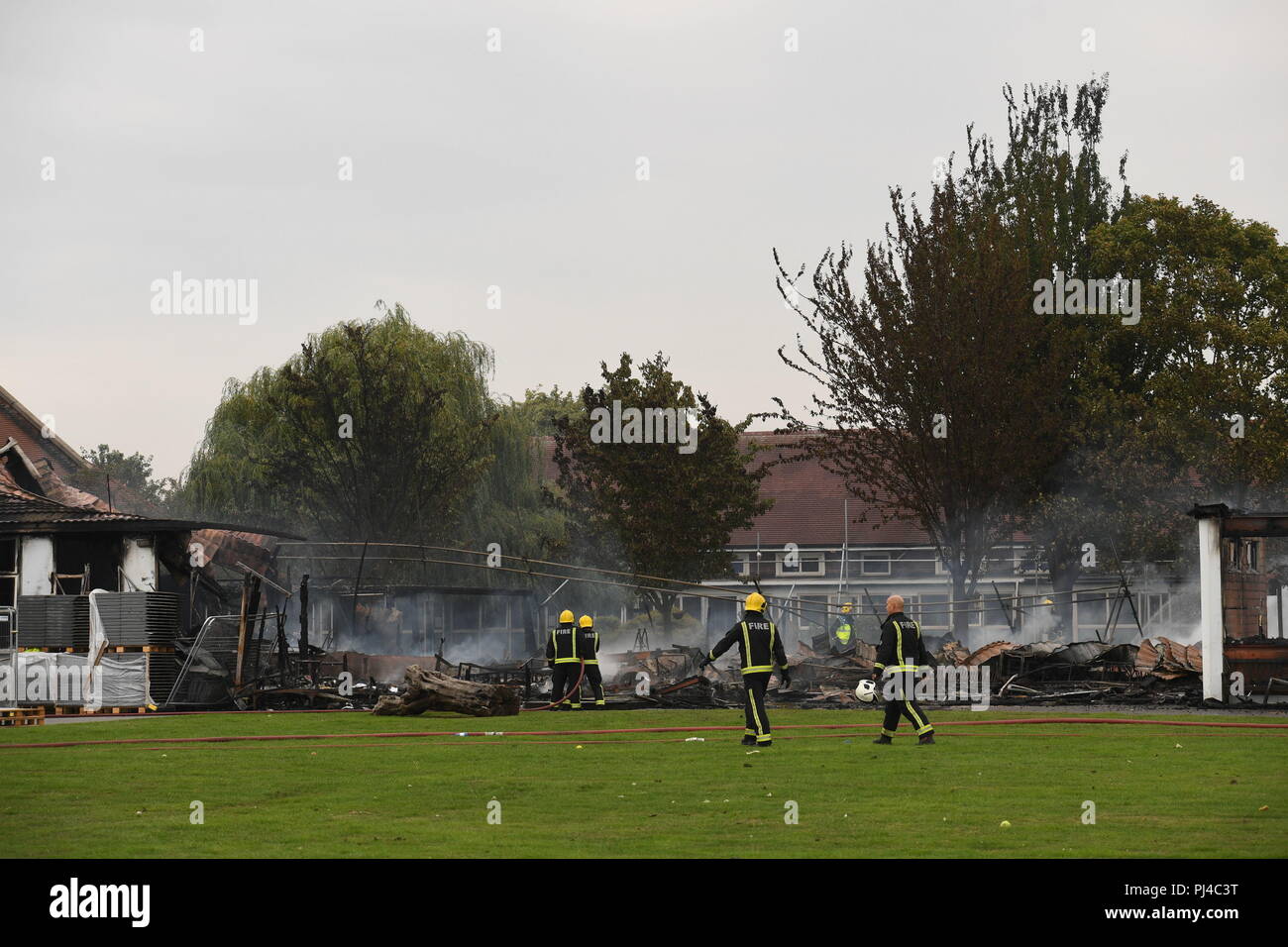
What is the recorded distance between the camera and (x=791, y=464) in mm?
68312

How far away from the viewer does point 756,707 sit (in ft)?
63.6

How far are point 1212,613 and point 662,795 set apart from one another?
17689 mm

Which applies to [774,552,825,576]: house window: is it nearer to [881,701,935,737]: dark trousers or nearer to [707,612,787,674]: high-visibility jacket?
[881,701,935,737]: dark trousers

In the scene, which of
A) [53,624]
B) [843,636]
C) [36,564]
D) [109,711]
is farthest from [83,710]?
[843,636]

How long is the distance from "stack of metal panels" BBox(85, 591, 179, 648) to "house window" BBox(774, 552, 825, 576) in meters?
34.2

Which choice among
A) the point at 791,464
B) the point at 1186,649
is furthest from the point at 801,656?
the point at 791,464

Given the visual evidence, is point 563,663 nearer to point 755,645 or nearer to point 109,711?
point 109,711

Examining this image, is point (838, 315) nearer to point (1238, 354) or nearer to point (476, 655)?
point (1238, 354)

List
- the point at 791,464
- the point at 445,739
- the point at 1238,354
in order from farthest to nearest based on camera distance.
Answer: the point at 791,464, the point at 1238,354, the point at 445,739

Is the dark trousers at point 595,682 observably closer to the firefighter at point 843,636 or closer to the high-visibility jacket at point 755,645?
the firefighter at point 843,636

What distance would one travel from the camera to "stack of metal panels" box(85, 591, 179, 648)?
103ft

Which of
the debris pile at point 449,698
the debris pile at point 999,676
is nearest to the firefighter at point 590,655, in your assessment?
→ the debris pile at point 999,676

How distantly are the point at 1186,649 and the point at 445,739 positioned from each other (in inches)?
724

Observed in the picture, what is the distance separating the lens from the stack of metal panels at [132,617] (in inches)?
1238
